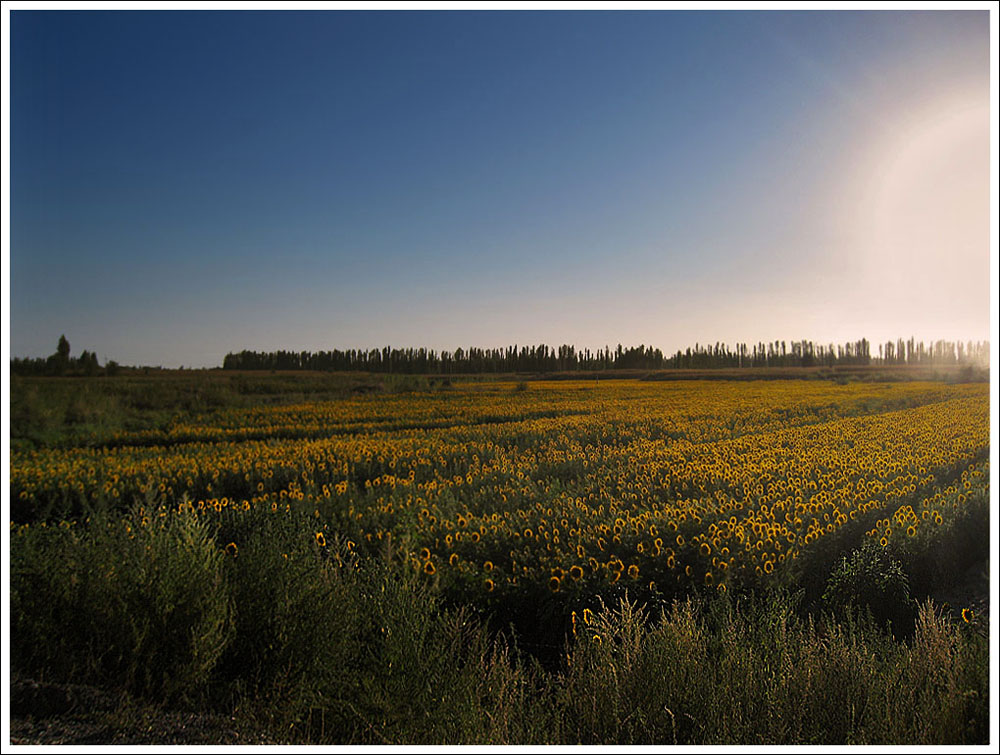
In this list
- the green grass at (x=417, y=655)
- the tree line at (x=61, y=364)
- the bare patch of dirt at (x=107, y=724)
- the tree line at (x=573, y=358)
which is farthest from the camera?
the tree line at (x=61, y=364)

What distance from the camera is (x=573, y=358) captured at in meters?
4.69

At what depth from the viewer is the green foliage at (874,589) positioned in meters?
3.51

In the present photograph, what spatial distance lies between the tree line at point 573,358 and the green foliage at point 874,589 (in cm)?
127

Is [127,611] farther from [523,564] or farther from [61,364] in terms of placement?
[523,564]

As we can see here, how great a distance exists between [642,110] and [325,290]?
2.44 meters

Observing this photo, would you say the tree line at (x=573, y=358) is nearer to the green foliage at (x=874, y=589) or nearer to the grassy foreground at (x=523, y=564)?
the grassy foreground at (x=523, y=564)

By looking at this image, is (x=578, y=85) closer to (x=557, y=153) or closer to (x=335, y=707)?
(x=557, y=153)

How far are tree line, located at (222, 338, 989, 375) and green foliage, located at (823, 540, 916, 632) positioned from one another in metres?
1.27

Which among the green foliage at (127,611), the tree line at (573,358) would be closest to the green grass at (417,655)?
the green foliage at (127,611)

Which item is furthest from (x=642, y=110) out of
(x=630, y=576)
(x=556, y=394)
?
(x=630, y=576)

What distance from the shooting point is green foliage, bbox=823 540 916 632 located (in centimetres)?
351

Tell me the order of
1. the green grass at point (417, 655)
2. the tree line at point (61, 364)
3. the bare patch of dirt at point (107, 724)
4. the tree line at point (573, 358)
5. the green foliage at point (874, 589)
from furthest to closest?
1. the tree line at point (61, 364)
2. the tree line at point (573, 358)
3. the green foliage at point (874, 589)
4. the bare patch of dirt at point (107, 724)
5. the green grass at point (417, 655)

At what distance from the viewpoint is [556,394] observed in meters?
4.69

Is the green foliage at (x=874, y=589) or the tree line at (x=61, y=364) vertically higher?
the tree line at (x=61, y=364)
